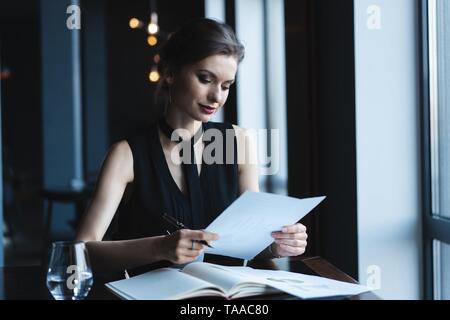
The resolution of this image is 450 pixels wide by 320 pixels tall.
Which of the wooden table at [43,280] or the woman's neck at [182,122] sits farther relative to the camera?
the woman's neck at [182,122]

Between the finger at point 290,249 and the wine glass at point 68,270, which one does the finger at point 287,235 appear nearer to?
the finger at point 290,249

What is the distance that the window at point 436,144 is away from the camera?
2.27m

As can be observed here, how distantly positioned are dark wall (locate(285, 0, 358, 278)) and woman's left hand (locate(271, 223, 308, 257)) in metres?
1.04

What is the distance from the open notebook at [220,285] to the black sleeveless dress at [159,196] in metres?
0.54

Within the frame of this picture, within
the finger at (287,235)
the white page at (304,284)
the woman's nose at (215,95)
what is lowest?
the white page at (304,284)

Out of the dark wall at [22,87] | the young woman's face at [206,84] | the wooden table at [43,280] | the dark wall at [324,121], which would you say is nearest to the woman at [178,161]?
the young woman's face at [206,84]

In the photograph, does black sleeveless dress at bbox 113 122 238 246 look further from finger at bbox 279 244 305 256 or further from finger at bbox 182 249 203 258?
finger at bbox 182 249 203 258

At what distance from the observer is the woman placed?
1842 mm

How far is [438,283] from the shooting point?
2.41 meters

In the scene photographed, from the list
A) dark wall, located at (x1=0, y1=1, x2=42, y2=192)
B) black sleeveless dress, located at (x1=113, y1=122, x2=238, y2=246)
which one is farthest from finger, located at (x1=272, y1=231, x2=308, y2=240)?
dark wall, located at (x1=0, y1=1, x2=42, y2=192)

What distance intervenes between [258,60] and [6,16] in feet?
19.1

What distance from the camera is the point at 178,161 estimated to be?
198 cm

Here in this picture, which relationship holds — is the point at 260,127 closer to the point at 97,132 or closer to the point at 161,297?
the point at 97,132

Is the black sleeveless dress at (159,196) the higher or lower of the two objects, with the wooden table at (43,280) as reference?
higher
